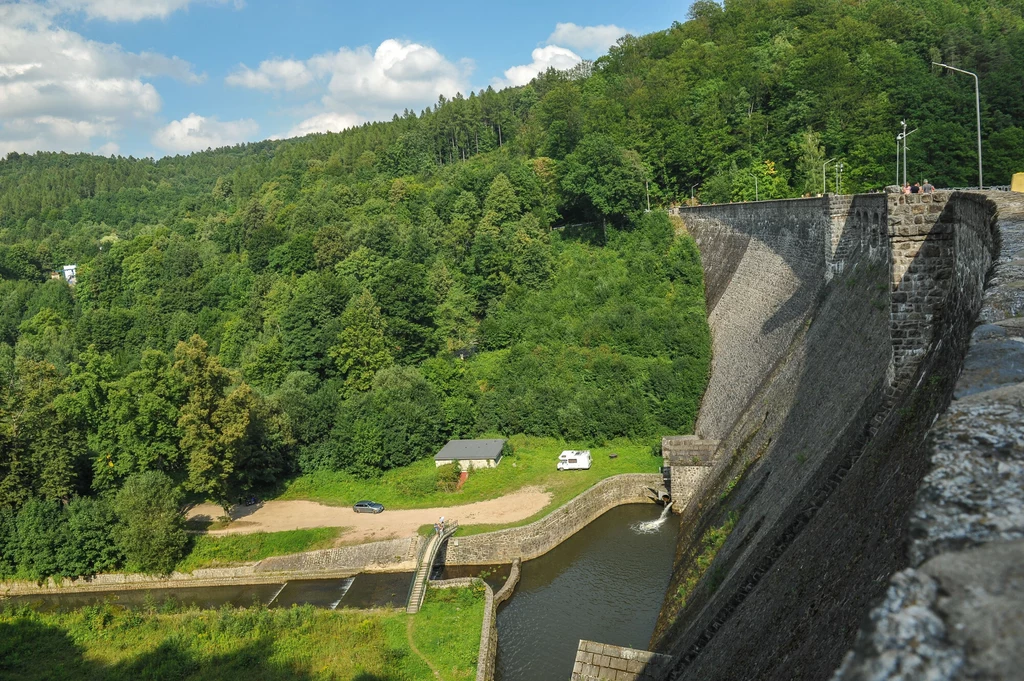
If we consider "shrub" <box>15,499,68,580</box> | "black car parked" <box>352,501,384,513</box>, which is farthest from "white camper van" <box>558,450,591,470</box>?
"shrub" <box>15,499,68,580</box>

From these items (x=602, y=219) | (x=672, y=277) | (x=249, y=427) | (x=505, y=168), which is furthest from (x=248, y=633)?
(x=505, y=168)

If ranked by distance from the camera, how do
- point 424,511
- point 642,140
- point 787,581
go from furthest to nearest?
point 642,140, point 424,511, point 787,581

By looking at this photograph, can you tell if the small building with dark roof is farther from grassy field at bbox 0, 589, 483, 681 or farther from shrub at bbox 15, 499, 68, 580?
shrub at bbox 15, 499, 68, 580

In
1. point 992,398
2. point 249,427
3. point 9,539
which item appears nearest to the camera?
point 992,398

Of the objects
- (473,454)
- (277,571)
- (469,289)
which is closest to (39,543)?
(277,571)

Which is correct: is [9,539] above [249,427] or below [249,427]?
below

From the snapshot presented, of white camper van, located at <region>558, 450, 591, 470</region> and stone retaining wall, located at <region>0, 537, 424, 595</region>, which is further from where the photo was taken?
white camper van, located at <region>558, 450, 591, 470</region>

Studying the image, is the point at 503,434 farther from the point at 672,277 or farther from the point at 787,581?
the point at 787,581

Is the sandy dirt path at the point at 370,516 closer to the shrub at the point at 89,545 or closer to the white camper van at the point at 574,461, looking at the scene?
the white camper van at the point at 574,461

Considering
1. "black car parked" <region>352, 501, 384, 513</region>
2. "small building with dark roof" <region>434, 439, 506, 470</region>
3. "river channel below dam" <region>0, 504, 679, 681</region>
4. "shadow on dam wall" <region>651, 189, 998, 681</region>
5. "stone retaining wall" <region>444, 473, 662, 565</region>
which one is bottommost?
"river channel below dam" <region>0, 504, 679, 681</region>
